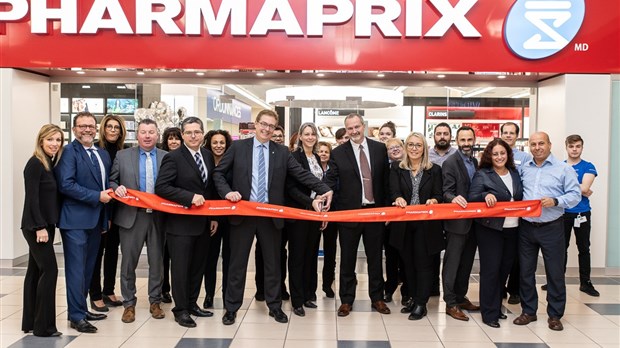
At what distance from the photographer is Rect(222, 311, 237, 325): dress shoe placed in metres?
4.89

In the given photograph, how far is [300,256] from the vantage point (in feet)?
17.6

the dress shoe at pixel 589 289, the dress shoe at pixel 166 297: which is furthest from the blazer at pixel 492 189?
the dress shoe at pixel 166 297

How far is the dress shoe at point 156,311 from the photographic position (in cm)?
504

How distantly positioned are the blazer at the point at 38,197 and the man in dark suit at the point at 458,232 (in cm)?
313

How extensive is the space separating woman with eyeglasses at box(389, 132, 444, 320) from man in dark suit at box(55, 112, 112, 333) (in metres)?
2.44

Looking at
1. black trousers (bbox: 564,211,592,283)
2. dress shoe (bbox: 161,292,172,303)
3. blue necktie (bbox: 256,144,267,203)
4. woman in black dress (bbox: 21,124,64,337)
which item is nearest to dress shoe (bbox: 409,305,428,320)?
blue necktie (bbox: 256,144,267,203)

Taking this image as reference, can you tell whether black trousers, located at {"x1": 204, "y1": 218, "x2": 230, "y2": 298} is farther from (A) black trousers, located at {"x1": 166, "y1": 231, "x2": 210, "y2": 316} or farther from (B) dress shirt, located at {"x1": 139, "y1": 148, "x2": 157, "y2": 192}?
(B) dress shirt, located at {"x1": 139, "y1": 148, "x2": 157, "y2": 192}

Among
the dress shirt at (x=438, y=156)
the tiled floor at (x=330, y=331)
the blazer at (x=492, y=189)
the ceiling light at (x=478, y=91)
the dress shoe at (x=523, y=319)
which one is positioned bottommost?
the tiled floor at (x=330, y=331)

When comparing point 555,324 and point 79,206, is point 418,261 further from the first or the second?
point 79,206

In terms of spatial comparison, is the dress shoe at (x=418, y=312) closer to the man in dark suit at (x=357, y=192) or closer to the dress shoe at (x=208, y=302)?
the man in dark suit at (x=357, y=192)

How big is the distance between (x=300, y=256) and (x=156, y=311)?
1330 mm

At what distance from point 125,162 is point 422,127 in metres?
4.26

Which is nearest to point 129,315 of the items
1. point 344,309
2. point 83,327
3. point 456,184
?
point 83,327

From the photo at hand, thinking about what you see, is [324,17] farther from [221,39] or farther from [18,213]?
[18,213]
